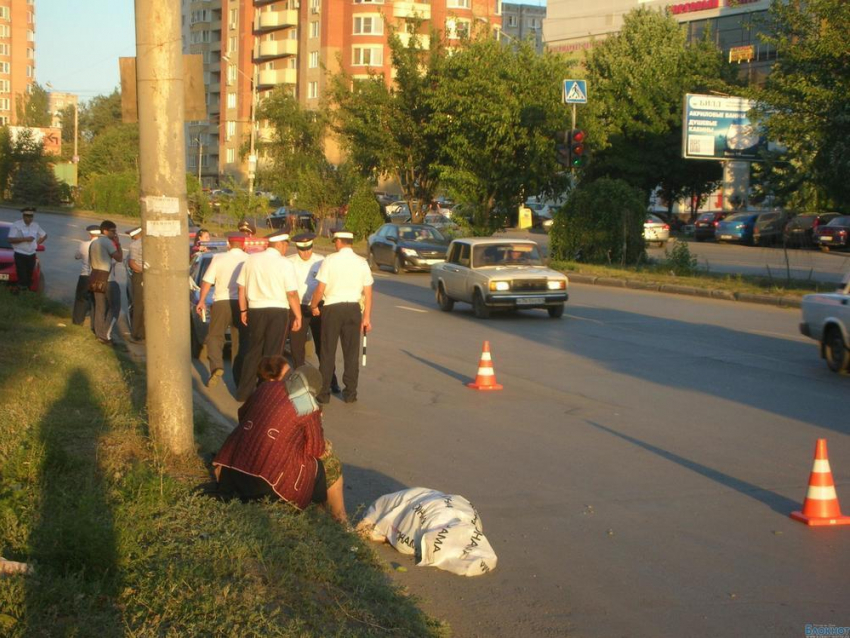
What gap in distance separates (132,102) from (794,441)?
6.35m

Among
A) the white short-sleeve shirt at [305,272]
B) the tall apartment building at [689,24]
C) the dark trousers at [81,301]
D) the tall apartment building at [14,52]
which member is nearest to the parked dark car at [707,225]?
the tall apartment building at [689,24]

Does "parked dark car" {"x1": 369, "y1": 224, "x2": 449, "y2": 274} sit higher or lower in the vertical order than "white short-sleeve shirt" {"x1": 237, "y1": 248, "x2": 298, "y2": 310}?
lower

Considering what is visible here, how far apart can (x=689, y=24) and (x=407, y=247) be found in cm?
4923

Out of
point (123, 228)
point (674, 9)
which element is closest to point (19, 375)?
point (123, 228)

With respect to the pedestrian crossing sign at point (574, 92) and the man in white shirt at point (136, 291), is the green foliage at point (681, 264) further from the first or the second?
the man in white shirt at point (136, 291)

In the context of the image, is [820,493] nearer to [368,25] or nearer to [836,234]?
[836,234]

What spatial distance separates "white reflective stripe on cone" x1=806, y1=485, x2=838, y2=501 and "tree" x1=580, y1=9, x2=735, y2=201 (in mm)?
45921

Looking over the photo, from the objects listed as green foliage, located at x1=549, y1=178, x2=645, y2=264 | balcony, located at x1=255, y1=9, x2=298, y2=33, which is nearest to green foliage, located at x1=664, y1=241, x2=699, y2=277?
green foliage, located at x1=549, y1=178, x2=645, y2=264

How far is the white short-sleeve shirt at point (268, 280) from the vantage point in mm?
10695

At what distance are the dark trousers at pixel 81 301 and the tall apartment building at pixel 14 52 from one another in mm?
136029

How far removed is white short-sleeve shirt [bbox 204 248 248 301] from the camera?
484 inches

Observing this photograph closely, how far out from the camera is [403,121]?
134 ft

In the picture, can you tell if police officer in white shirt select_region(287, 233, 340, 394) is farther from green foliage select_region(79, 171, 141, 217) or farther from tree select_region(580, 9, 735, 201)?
green foliage select_region(79, 171, 141, 217)

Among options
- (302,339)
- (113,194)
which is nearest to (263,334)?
A: (302,339)
